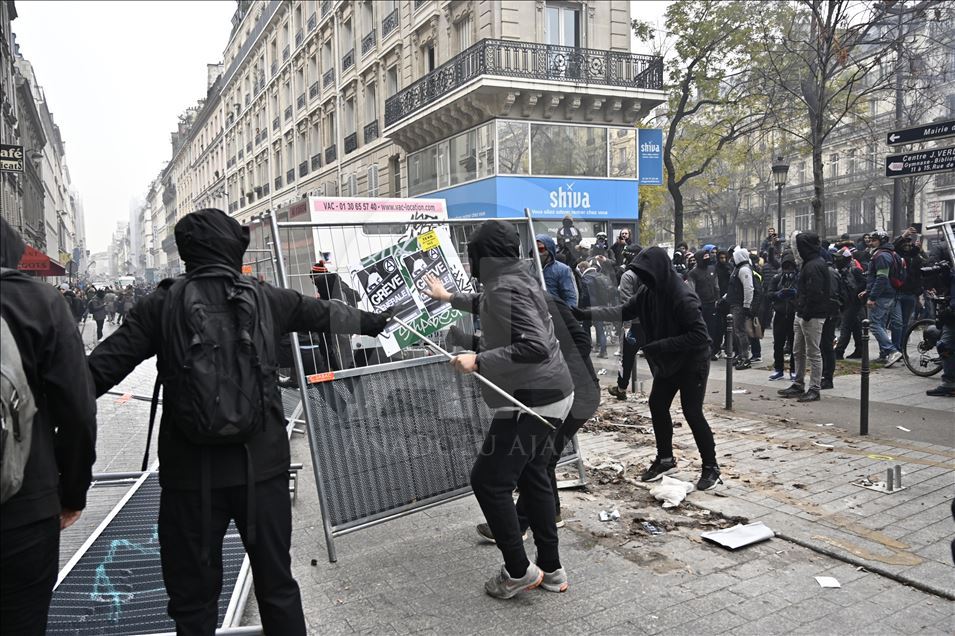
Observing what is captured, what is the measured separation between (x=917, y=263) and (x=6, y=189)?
1539 inches

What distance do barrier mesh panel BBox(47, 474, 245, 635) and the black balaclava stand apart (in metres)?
1.94

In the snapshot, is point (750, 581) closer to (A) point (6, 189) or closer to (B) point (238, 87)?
(A) point (6, 189)

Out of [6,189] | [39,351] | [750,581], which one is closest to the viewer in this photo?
[39,351]

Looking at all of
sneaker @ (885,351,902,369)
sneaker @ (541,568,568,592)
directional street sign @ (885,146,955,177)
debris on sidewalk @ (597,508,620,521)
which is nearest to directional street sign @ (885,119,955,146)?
directional street sign @ (885,146,955,177)

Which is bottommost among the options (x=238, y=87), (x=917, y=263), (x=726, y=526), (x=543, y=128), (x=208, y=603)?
(x=726, y=526)

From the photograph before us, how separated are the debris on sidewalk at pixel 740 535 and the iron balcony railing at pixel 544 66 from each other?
1978cm

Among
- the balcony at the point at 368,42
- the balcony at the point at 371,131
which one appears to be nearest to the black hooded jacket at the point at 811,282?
the balcony at the point at 371,131

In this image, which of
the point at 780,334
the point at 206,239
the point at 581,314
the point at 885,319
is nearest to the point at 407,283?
the point at 581,314

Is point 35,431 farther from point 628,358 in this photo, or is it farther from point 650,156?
point 650,156

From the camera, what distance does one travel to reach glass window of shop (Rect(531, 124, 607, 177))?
2348 cm

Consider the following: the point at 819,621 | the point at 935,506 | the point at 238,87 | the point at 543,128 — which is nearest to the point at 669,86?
the point at 543,128

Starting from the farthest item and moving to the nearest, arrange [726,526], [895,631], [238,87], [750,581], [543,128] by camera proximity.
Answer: [238,87] < [543,128] < [726,526] < [750,581] < [895,631]

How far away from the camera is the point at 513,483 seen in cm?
352

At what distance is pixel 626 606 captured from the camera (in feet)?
11.6
